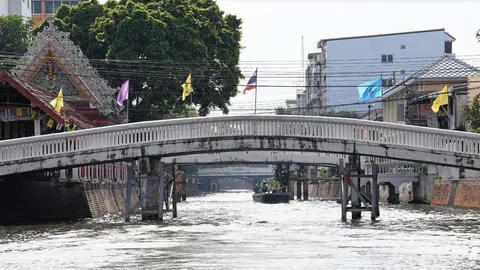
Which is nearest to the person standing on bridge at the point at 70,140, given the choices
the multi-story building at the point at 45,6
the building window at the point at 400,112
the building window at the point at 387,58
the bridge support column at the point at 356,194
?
the bridge support column at the point at 356,194

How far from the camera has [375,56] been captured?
13200cm

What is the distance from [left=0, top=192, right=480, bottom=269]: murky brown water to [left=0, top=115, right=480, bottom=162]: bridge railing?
3365mm

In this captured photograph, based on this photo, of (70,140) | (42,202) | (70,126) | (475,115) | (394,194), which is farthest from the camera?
(394,194)

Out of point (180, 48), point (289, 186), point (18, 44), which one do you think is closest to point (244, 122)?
point (180, 48)

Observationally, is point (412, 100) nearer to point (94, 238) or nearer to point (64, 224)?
point (64, 224)

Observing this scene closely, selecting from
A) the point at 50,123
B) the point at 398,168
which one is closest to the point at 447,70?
the point at 398,168

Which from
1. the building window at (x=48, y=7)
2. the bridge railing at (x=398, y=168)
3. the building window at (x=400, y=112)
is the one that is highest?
the building window at (x=48, y=7)

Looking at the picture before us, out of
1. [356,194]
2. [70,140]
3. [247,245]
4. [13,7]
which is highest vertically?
[13,7]

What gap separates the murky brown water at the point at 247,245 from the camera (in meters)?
30.1

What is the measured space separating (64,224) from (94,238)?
35.4ft

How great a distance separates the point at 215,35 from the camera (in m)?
88.4

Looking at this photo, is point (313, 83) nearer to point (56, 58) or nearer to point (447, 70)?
point (447, 70)

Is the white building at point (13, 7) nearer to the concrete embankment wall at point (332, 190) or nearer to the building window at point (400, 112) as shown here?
the concrete embankment wall at point (332, 190)

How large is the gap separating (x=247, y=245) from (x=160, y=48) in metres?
48.5
